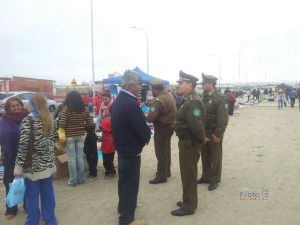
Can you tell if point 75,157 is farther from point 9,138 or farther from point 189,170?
point 189,170

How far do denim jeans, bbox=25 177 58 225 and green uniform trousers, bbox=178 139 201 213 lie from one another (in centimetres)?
182

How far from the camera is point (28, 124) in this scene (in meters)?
3.48

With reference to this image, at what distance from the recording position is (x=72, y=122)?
201 inches

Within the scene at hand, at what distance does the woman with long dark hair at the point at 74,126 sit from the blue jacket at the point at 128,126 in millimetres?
1576

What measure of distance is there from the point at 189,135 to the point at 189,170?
1.60 ft

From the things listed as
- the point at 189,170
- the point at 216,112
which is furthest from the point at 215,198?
the point at 216,112

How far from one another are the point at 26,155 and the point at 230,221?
2.78 metres

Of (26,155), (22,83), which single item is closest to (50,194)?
(26,155)

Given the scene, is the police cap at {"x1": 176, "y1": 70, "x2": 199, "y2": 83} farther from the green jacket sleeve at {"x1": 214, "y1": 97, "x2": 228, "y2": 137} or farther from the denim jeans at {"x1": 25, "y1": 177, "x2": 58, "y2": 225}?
the denim jeans at {"x1": 25, "y1": 177, "x2": 58, "y2": 225}

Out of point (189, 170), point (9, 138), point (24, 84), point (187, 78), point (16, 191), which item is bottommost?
point (16, 191)

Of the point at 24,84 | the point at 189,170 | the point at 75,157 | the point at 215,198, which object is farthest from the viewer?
the point at 24,84

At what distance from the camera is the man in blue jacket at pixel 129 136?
3566 mm

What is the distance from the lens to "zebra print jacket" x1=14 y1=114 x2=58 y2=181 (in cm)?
347

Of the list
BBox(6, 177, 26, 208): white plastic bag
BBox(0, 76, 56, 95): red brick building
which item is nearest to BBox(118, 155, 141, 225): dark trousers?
BBox(6, 177, 26, 208): white plastic bag
